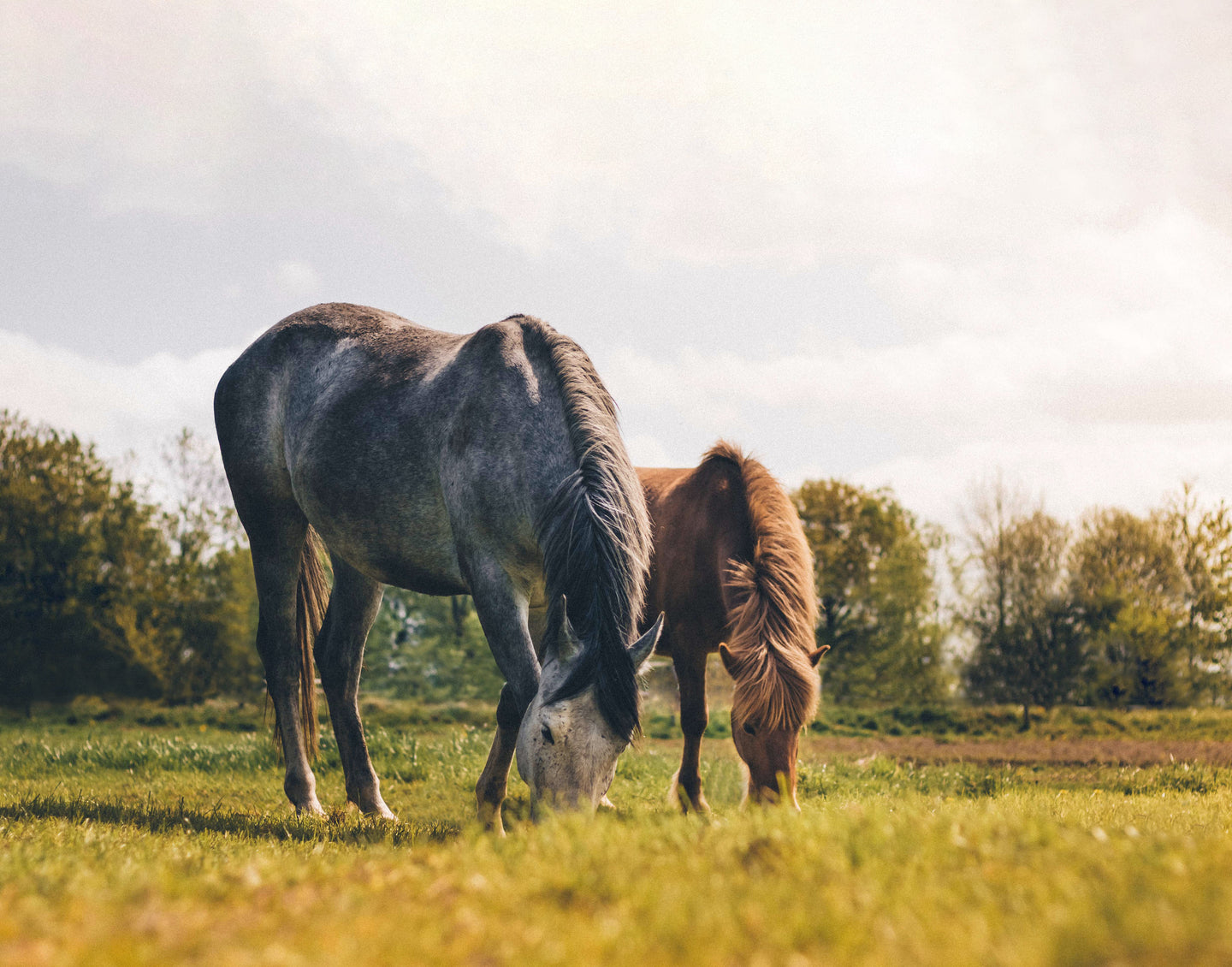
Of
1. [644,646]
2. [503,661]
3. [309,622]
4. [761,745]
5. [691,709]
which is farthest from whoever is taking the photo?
[309,622]

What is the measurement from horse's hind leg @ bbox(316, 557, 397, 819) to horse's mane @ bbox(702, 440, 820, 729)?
2872 millimetres

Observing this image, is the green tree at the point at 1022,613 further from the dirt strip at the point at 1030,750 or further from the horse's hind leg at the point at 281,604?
Answer: the horse's hind leg at the point at 281,604

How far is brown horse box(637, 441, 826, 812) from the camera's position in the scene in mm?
5125

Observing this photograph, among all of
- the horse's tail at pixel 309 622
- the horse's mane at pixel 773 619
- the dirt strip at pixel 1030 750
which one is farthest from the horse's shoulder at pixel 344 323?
the dirt strip at pixel 1030 750

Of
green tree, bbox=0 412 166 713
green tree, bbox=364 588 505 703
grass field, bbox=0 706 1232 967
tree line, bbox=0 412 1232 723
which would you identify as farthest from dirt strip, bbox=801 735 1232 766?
green tree, bbox=0 412 166 713

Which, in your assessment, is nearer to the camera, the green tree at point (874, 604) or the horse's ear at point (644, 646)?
the horse's ear at point (644, 646)

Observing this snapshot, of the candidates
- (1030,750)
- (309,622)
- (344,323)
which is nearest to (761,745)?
(309,622)

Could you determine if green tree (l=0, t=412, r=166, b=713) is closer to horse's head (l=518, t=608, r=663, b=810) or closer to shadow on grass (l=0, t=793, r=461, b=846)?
shadow on grass (l=0, t=793, r=461, b=846)

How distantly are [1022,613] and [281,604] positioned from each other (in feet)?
80.0

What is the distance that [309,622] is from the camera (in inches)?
293

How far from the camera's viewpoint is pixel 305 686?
7410mm

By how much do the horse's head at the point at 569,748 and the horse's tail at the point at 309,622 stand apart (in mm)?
3855

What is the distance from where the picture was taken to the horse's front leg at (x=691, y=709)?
22.9 feet

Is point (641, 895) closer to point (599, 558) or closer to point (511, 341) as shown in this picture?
point (599, 558)
